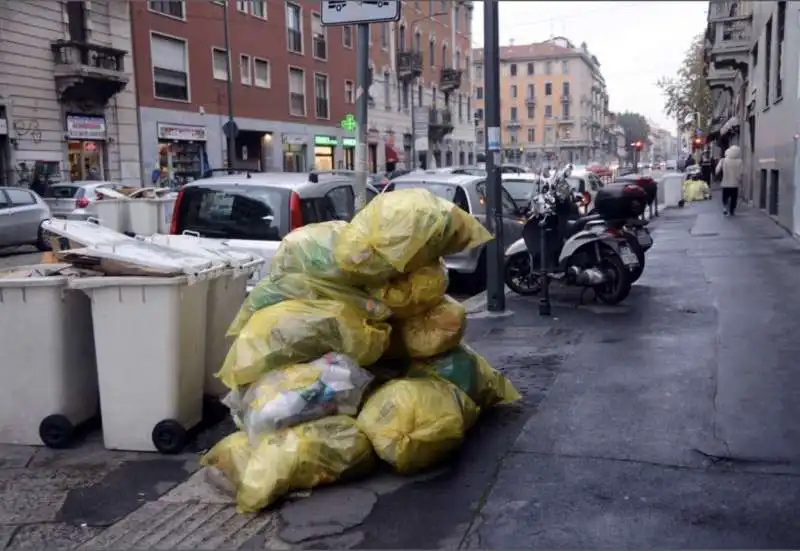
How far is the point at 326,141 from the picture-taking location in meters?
40.0

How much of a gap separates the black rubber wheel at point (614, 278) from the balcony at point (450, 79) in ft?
154

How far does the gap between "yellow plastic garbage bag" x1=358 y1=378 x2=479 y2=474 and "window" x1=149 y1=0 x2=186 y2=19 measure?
27.5m

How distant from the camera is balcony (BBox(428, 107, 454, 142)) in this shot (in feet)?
167

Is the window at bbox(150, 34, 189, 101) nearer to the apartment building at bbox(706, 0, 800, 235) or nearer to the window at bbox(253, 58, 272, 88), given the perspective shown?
the window at bbox(253, 58, 272, 88)

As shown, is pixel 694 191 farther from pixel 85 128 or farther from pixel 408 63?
pixel 85 128

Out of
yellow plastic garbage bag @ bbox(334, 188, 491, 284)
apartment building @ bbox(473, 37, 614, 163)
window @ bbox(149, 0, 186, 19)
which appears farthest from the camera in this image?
apartment building @ bbox(473, 37, 614, 163)

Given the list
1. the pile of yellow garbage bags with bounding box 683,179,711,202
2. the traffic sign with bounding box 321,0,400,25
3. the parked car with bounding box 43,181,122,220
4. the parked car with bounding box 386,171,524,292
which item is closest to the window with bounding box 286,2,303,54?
the pile of yellow garbage bags with bounding box 683,179,711,202

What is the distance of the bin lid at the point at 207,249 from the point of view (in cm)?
536

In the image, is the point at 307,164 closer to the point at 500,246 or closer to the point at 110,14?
the point at 110,14

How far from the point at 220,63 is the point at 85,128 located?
7.74 metres

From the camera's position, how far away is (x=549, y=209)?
8.40 m

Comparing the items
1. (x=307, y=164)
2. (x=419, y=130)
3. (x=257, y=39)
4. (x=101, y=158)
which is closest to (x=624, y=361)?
(x=101, y=158)

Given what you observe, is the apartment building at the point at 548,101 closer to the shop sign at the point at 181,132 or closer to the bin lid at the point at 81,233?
the shop sign at the point at 181,132

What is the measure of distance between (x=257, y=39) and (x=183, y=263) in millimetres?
30842
